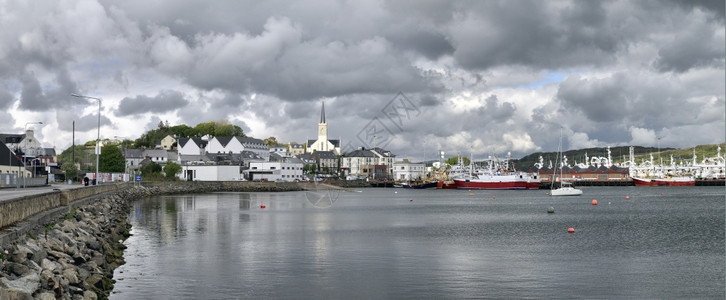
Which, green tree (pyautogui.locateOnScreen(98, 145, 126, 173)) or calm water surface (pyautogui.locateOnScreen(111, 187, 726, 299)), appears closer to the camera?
calm water surface (pyautogui.locateOnScreen(111, 187, 726, 299))

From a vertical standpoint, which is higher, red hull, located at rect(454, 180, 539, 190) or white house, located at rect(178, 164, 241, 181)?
white house, located at rect(178, 164, 241, 181)

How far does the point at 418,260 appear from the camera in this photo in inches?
1351

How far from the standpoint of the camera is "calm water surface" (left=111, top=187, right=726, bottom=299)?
25906mm

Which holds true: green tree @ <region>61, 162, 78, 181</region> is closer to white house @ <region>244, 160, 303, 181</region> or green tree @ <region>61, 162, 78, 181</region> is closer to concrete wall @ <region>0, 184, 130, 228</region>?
white house @ <region>244, 160, 303, 181</region>

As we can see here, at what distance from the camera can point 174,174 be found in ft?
535

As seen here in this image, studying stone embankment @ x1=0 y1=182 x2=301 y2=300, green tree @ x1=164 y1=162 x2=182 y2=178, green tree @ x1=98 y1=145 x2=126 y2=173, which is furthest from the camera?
green tree @ x1=164 y1=162 x2=182 y2=178

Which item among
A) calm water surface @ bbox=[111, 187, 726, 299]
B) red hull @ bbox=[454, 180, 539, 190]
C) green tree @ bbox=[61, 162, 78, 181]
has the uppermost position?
green tree @ bbox=[61, 162, 78, 181]

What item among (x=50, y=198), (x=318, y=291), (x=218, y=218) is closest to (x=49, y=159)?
(x=218, y=218)

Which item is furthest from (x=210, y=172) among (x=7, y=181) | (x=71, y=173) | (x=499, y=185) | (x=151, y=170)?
(x=7, y=181)

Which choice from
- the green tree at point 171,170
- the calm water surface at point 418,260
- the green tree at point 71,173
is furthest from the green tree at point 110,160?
the calm water surface at point 418,260

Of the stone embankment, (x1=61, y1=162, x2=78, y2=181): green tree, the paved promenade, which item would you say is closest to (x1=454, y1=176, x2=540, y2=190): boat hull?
(x1=61, y1=162, x2=78, y2=181): green tree

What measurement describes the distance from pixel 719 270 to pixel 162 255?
88.6ft

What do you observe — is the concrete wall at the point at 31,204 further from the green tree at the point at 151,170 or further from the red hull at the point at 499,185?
the red hull at the point at 499,185

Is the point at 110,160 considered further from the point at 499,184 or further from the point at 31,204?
the point at 31,204
